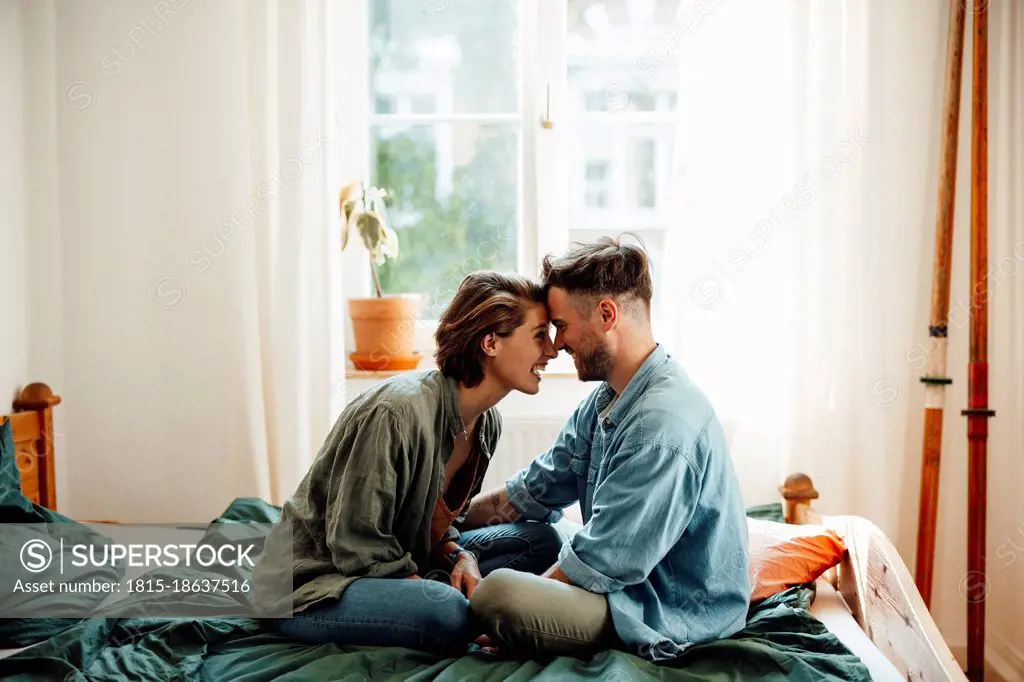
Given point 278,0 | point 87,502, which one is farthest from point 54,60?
point 87,502

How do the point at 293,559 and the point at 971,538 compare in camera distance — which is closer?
the point at 293,559

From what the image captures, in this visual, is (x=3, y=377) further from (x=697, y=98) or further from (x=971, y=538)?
(x=971, y=538)

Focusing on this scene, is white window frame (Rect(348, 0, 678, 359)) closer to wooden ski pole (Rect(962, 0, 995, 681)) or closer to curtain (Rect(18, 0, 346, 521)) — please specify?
curtain (Rect(18, 0, 346, 521))

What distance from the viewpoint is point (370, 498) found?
5.78 feet

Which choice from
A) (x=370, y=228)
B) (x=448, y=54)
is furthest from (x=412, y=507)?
(x=448, y=54)

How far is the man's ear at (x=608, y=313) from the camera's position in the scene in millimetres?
1857

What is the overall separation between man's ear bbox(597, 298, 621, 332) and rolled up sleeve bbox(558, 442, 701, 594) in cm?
28

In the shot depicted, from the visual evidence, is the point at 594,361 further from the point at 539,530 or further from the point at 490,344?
the point at 539,530

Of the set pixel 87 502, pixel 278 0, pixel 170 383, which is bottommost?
pixel 87 502

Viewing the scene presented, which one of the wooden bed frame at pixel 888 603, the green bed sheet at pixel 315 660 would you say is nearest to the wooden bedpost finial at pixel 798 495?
the wooden bed frame at pixel 888 603

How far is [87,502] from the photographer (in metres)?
2.94

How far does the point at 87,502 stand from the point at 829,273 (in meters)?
2.31

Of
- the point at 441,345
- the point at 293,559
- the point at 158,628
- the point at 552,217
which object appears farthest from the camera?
the point at 552,217

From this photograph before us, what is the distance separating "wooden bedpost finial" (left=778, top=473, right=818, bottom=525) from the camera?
2297 mm
